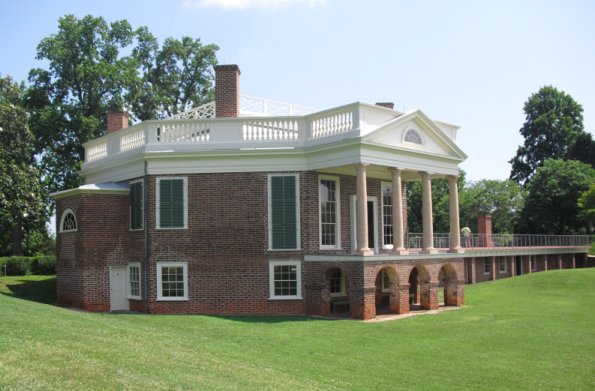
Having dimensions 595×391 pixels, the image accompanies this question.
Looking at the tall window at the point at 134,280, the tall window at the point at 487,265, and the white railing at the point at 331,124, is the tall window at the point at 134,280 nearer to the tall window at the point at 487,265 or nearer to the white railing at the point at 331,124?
the white railing at the point at 331,124

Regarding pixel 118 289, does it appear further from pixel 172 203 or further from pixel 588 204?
pixel 588 204

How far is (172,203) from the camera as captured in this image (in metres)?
21.6

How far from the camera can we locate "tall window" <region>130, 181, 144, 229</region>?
2219 cm

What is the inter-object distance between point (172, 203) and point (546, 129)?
58.0m

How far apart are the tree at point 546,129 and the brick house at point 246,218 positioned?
51.7m

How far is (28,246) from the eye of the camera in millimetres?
52906

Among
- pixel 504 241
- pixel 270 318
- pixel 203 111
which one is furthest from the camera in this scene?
pixel 504 241

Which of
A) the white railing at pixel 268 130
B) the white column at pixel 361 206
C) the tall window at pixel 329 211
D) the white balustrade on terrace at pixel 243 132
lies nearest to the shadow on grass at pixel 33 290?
the white balustrade on terrace at pixel 243 132

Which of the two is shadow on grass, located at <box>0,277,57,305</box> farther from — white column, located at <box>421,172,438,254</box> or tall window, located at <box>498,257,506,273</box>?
tall window, located at <box>498,257,506,273</box>

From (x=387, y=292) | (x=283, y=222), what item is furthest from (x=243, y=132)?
(x=387, y=292)

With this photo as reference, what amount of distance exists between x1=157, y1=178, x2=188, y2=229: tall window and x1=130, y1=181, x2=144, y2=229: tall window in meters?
0.90

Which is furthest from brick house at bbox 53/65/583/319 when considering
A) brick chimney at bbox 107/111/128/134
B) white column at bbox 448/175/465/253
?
brick chimney at bbox 107/111/128/134

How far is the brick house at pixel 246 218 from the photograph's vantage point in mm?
20938

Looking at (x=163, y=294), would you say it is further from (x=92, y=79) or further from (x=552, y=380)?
(x=92, y=79)
